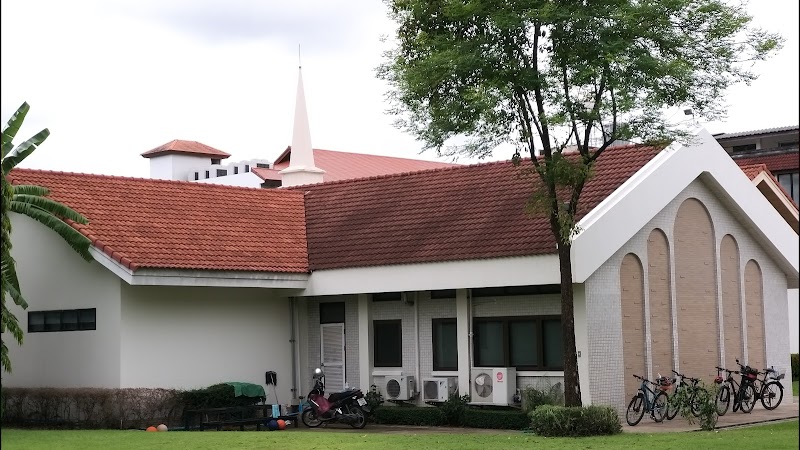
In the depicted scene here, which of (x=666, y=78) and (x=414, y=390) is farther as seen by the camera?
(x=414, y=390)

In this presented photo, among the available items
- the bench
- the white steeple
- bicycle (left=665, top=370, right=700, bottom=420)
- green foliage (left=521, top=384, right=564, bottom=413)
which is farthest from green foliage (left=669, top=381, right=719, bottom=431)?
the white steeple

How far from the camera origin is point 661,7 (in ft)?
66.2

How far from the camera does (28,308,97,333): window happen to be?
24312mm

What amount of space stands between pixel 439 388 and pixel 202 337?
508 centimetres

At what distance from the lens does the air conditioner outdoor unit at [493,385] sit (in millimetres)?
23422

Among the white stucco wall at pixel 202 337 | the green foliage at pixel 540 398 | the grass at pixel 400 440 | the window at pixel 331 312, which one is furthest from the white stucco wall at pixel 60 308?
the green foliage at pixel 540 398

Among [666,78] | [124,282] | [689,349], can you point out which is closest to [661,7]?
[666,78]

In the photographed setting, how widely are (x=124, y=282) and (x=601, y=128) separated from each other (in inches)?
385

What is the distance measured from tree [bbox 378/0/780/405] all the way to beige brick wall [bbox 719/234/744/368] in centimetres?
674

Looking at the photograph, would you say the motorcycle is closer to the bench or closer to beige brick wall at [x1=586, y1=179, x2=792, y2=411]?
the bench

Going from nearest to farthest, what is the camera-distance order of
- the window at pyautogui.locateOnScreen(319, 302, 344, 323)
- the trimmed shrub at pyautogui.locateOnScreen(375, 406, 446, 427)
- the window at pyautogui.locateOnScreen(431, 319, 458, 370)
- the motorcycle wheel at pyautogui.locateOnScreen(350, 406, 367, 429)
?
1. the motorcycle wheel at pyautogui.locateOnScreen(350, 406, 367, 429)
2. the trimmed shrub at pyautogui.locateOnScreen(375, 406, 446, 427)
3. the window at pyautogui.locateOnScreen(431, 319, 458, 370)
4. the window at pyautogui.locateOnScreen(319, 302, 344, 323)

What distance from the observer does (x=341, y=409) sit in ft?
78.6

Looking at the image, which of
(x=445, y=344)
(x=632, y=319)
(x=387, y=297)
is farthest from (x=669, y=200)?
(x=387, y=297)

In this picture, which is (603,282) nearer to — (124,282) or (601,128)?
(601,128)
